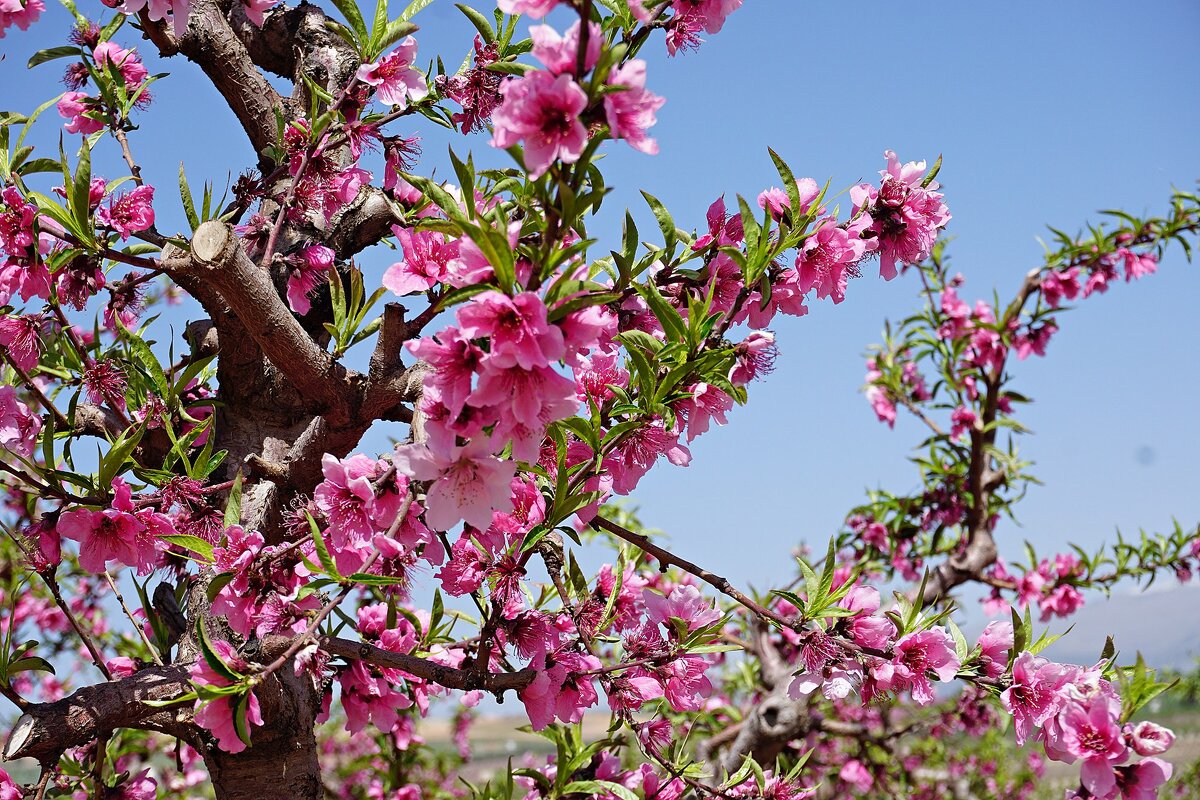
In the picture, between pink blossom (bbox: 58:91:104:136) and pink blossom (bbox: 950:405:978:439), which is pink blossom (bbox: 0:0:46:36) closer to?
pink blossom (bbox: 58:91:104:136)

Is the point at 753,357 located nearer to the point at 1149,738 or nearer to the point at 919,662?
the point at 919,662

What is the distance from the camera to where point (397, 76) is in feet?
5.98

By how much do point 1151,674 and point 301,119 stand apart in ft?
6.60

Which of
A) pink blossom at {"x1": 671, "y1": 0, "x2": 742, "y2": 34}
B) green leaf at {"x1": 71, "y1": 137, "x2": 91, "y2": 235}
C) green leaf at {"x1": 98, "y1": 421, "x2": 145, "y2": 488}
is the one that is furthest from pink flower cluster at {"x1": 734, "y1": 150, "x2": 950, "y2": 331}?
green leaf at {"x1": 71, "y1": 137, "x2": 91, "y2": 235}

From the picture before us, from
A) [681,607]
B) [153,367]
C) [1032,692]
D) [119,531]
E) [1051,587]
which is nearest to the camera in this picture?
[1032,692]

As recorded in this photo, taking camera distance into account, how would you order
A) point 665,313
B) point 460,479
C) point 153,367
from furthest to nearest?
point 153,367, point 665,313, point 460,479

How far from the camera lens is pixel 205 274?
1.45 meters

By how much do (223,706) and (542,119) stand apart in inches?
39.2

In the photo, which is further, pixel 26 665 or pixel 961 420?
pixel 961 420

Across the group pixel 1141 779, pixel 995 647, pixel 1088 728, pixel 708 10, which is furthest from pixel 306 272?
pixel 1141 779

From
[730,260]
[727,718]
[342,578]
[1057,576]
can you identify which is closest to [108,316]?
[342,578]

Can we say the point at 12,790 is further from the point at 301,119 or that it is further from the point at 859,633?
the point at 859,633

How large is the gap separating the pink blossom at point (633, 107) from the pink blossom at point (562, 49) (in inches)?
1.3

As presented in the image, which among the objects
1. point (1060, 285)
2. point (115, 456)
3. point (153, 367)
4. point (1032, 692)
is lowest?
point (1032, 692)
